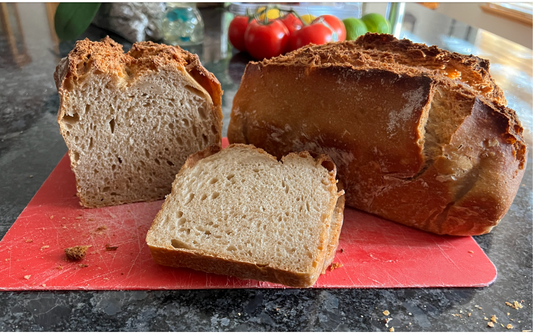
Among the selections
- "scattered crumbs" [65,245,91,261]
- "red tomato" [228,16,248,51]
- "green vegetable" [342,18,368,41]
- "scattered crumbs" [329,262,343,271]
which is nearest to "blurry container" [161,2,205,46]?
"red tomato" [228,16,248,51]

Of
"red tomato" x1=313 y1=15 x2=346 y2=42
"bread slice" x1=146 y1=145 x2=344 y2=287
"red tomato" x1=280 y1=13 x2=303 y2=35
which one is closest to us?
"bread slice" x1=146 y1=145 x2=344 y2=287

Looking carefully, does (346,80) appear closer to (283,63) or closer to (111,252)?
(283,63)

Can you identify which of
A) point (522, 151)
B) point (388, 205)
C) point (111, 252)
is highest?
point (522, 151)

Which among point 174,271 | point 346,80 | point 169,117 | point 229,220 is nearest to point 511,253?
point 346,80

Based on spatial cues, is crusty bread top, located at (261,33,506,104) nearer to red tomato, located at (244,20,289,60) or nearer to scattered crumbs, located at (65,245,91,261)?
scattered crumbs, located at (65,245,91,261)

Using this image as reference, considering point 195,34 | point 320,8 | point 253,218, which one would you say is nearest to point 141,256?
point 253,218

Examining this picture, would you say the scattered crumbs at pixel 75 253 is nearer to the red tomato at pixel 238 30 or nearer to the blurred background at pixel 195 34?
the blurred background at pixel 195 34
